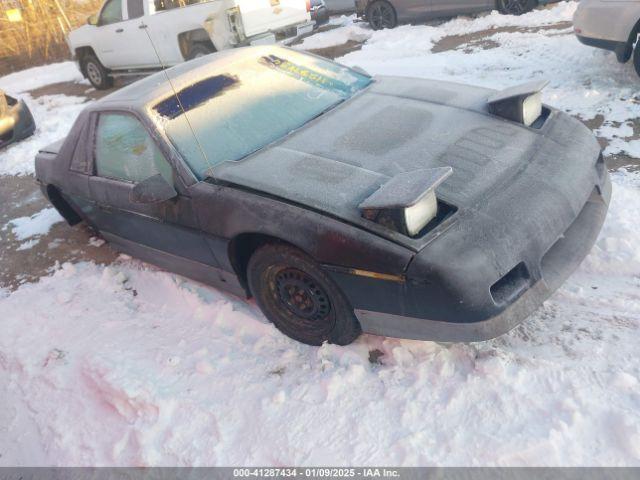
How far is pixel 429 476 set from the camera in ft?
6.86

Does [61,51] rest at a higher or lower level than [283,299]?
higher

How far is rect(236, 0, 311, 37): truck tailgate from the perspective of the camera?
7.75 meters

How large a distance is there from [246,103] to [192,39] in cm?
567

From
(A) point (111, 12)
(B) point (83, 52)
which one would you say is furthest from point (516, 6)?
(B) point (83, 52)

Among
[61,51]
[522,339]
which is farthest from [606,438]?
[61,51]

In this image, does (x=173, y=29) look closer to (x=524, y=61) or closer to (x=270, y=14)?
(x=270, y=14)

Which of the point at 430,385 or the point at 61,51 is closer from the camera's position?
the point at 430,385

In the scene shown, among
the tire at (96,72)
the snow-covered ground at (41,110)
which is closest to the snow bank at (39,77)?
the snow-covered ground at (41,110)

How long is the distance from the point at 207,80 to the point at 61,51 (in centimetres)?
1383

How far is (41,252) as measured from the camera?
4.67 meters

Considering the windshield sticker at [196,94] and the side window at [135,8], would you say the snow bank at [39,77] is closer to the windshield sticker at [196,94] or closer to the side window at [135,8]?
the side window at [135,8]

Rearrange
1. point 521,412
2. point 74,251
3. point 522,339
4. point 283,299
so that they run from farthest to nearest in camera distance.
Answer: point 74,251, point 283,299, point 522,339, point 521,412

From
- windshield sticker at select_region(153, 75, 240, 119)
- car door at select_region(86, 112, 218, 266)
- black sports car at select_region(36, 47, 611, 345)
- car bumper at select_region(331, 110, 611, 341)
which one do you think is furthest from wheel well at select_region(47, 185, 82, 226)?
car bumper at select_region(331, 110, 611, 341)

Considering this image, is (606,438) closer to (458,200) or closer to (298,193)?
(458,200)
